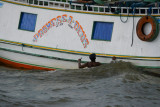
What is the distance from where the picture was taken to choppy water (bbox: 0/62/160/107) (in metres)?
6.80

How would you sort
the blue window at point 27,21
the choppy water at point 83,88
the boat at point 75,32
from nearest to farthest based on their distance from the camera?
the choppy water at point 83,88 < the boat at point 75,32 < the blue window at point 27,21

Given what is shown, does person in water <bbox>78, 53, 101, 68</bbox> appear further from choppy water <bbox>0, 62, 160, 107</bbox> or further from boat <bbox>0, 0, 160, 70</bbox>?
boat <bbox>0, 0, 160, 70</bbox>

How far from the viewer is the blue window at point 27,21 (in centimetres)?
1199

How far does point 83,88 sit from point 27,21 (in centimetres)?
507

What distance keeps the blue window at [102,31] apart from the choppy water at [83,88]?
112 cm

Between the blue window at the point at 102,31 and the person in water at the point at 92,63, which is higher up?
the blue window at the point at 102,31

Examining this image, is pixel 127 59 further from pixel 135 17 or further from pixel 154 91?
pixel 154 91

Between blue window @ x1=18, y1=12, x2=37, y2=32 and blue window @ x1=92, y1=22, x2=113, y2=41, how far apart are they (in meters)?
2.49

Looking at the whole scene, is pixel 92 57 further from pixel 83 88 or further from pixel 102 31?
pixel 83 88

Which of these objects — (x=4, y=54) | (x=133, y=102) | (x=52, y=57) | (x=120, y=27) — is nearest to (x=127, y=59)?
(x=120, y=27)

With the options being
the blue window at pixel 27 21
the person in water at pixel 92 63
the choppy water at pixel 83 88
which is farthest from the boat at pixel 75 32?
the choppy water at pixel 83 88

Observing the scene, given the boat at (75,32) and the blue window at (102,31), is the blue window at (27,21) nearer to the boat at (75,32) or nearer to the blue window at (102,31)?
the boat at (75,32)

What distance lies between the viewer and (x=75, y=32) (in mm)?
11344

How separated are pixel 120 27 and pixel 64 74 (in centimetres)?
253
